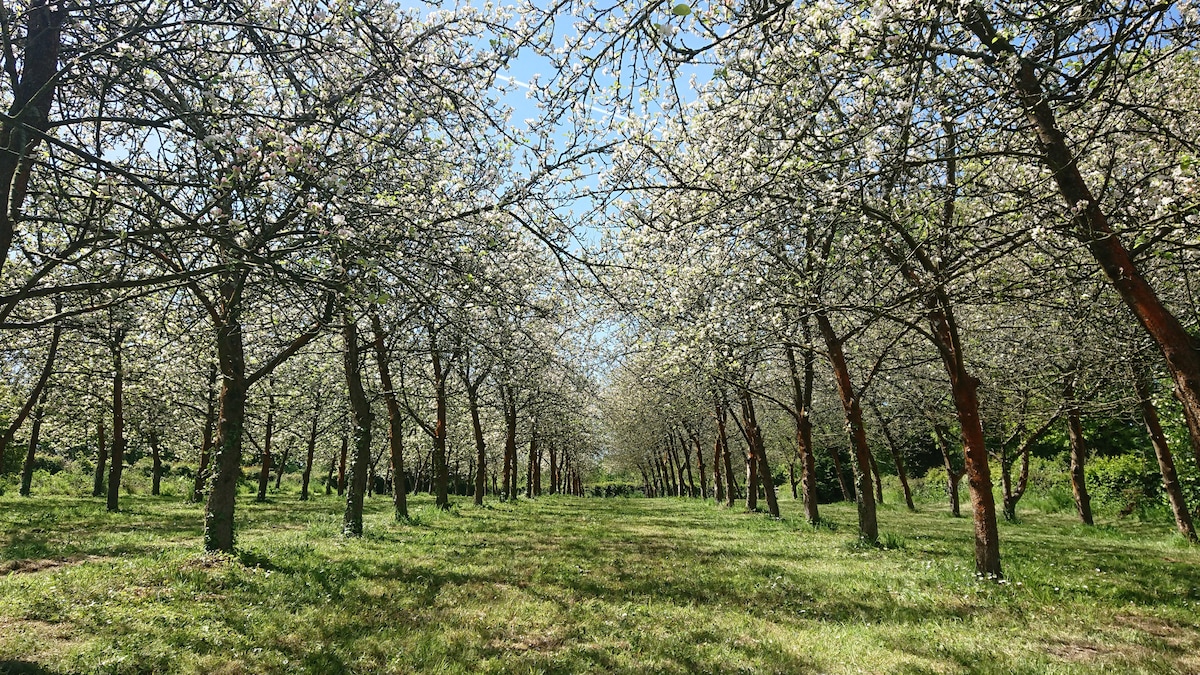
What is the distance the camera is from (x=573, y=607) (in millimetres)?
8180

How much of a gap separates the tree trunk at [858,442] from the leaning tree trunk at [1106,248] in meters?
7.84

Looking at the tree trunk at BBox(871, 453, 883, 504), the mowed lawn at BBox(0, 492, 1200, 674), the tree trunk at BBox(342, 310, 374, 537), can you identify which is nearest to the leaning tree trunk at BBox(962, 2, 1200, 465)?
the mowed lawn at BBox(0, 492, 1200, 674)

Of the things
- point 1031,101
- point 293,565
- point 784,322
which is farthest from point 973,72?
point 293,565

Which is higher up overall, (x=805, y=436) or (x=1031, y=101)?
(x=1031, y=101)

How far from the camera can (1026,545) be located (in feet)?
49.6

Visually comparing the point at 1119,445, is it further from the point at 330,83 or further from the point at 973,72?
the point at 330,83

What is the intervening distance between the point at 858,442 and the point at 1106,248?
9.69 meters

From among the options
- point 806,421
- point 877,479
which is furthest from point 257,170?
point 877,479

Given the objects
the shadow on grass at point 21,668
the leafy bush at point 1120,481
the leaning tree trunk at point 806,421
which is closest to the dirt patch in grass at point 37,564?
the shadow on grass at point 21,668

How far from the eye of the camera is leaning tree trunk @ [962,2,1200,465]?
5234mm

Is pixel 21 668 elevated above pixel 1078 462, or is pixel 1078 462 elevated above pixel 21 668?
pixel 1078 462

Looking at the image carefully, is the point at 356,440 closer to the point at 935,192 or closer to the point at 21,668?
the point at 21,668

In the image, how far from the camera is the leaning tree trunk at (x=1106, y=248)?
5.23m

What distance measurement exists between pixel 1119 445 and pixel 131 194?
45043mm
